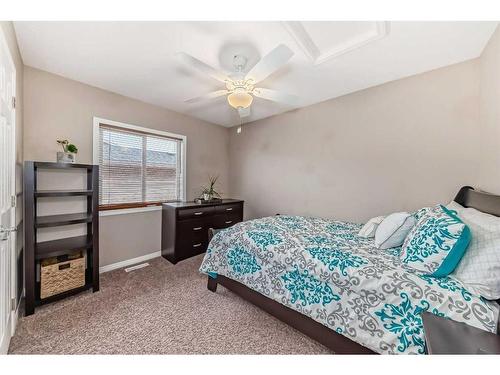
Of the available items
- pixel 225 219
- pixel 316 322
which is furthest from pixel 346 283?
pixel 225 219

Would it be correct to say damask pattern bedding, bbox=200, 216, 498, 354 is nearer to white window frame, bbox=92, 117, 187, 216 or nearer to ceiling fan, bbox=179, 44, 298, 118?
ceiling fan, bbox=179, 44, 298, 118

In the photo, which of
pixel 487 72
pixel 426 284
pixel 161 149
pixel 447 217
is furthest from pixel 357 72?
pixel 161 149

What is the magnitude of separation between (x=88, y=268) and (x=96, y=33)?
2267mm

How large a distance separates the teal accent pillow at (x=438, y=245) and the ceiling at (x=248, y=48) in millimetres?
1483

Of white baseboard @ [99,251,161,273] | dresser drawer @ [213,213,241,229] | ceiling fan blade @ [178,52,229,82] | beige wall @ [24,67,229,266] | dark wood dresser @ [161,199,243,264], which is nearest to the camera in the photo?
ceiling fan blade @ [178,52,229,82]

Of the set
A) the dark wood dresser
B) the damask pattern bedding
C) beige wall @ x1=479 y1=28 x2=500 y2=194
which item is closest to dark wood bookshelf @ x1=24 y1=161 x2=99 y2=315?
the dark wood dresser

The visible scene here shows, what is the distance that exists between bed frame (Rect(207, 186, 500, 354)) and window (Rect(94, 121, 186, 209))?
203 cm

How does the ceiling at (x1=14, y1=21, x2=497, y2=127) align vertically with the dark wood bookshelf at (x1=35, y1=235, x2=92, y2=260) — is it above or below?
above

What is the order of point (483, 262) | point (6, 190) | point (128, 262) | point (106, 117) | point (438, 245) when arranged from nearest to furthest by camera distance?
point (483, 262) < point (438, 245) < point (6, 190) < point (106, 117) < point (128, 262)

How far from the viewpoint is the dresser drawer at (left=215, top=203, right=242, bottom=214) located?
3527mm

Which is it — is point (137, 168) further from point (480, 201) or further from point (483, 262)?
point (480, 201)

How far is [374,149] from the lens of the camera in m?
2.59

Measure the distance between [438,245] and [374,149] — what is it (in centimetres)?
166

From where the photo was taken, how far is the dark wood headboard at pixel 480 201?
1.35 m
